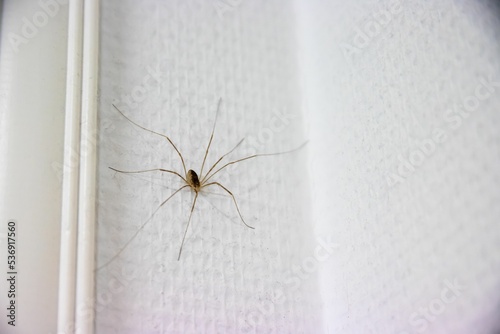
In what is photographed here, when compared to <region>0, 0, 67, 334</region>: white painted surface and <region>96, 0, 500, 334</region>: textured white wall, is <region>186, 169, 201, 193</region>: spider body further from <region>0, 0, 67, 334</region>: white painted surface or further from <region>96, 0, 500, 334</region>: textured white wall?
<region>0, 0, 67, 334</region>: white painted surface

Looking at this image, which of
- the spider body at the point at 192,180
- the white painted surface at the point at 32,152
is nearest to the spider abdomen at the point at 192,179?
the spider body at the point at 192,180

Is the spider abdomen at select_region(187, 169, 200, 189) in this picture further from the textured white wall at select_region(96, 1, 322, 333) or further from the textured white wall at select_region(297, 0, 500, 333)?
the textured white wall at select_region(297, 0, 500, 333)

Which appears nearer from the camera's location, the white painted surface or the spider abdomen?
the white painted surface

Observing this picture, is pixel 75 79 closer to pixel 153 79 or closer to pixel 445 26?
pixel 153 79

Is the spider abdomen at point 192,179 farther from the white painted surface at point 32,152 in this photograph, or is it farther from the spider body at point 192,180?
the white painted surface at point 32,152

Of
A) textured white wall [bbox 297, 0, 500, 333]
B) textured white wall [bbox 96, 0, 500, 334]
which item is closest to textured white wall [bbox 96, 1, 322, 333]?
textured white wall [bbox 96, 0, 500, 334]
